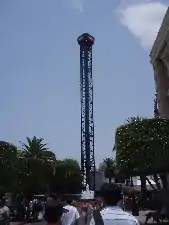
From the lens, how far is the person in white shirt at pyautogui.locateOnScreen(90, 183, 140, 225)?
18.1ft

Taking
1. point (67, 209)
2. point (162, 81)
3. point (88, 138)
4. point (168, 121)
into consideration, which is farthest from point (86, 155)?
point (67, 209)

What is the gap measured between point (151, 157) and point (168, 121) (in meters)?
2.79

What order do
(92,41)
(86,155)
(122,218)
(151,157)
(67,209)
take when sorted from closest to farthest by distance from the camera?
(122,218), (67,209), (151,157), (92,41), (86,155)

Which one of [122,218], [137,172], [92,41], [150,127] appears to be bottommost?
[122,218]

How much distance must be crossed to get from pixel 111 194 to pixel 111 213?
0.69 ft

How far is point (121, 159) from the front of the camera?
29938mm

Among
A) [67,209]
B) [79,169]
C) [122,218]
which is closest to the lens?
[122,218]

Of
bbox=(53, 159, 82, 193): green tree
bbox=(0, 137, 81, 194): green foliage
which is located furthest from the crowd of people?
bbox=(53, 159, 82, 193): green tree

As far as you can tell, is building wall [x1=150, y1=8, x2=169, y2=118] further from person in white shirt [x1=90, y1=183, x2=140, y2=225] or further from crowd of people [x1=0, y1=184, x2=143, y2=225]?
person in white shirt [x1=90, y1=183, x2=140, y2=225]

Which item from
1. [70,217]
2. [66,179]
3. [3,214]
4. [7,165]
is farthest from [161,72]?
[66,179]

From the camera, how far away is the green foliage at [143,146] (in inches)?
1164

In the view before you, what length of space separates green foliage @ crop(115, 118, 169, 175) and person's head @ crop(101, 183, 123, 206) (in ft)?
78.6

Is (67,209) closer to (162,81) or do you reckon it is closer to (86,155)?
(162,81)

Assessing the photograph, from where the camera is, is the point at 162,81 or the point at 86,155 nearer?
the point at 162,81
